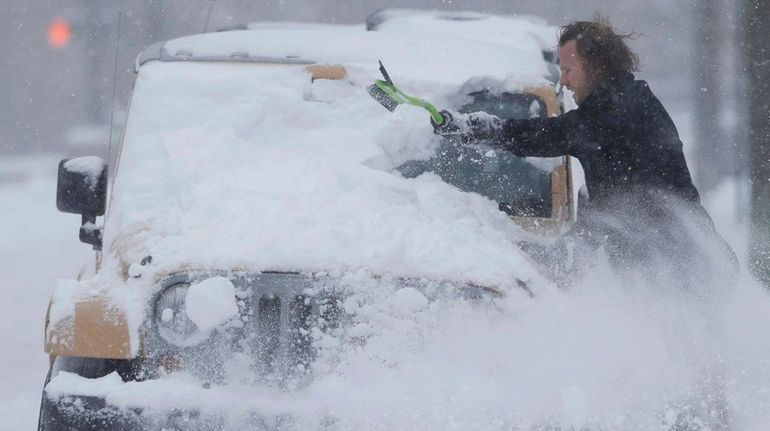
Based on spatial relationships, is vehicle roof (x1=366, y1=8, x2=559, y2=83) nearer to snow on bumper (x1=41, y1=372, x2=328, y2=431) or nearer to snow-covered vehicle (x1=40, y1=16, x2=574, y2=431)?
snow-covered vehicle (x1=40, y1=16, x2=574, y2=431)

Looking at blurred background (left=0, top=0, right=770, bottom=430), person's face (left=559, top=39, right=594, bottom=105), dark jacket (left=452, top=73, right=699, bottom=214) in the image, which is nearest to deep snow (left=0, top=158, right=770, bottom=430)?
dark jacket (left=452, top=73, right=699, bottom=214)

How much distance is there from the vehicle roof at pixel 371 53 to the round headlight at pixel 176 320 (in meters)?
1.68

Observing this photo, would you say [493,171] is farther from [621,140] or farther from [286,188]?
[286,188]

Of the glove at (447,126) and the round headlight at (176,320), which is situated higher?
the glove at (447,126)

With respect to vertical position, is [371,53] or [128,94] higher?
[371,53]

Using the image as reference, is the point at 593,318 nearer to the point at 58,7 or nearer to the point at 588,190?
the point at 588,190

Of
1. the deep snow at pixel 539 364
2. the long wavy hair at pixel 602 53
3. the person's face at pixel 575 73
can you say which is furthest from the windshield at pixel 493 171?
the deep snow at pixel 539 364

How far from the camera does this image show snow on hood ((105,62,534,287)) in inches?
121

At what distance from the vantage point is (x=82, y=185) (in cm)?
385

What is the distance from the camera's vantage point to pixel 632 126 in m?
3.61

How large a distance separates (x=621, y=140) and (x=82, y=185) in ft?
7.16

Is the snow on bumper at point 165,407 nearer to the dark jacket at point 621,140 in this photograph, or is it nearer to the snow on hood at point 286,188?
the snow on hood at point 286,188

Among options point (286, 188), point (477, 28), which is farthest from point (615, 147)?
point (477, 28)

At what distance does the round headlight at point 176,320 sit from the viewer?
2916mm
